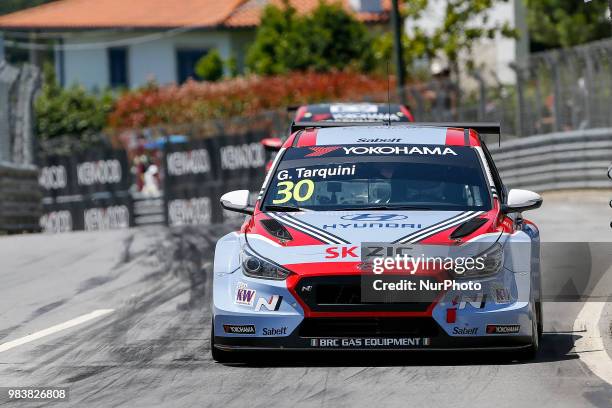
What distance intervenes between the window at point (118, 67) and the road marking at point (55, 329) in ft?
182

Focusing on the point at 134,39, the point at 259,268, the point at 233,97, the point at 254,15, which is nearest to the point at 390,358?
the point at 259,268

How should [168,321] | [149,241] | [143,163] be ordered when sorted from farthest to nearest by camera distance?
[143,163], [149,241], [168,321]

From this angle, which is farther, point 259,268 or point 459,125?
point 459,125

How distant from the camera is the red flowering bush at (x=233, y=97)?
4780cm

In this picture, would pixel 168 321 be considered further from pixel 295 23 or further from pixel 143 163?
pixel 295 23

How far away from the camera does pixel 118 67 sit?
6794 cm

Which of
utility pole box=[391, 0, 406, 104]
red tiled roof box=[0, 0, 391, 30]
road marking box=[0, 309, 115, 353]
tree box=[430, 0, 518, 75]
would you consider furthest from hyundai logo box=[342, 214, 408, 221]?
red tiled roof box=[0, 0, 391, 30]

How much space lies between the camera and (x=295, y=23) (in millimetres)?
57594

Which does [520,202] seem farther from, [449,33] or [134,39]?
[134,39]

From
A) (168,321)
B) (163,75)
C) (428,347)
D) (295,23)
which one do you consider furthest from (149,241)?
(163,75)

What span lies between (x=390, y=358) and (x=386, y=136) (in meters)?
1.81

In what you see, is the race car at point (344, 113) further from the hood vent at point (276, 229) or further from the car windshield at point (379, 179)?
the hood vent at point (276, 229)

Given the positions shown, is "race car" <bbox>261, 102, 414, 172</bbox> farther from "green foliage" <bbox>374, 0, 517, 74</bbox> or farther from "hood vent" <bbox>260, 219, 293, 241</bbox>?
"green foliage" <bbox>374, 0, 517, 74</bbox>

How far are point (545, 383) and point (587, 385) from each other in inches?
9.2
